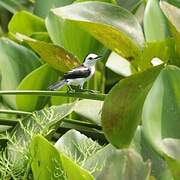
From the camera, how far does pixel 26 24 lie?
1.44 metres

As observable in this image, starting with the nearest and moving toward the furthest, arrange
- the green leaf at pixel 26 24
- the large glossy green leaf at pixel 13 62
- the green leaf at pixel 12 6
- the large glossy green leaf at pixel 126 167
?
the large glossy green leaf at pixel 126 167, the large glossy green leaf at pixel 13 62, the green leaf at pixel 26 24, the green leaf at pixel 12 6

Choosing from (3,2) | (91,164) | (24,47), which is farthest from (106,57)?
(3,2)

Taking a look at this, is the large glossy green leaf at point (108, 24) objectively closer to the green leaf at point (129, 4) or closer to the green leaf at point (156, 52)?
the green leaf at point (156, 52)

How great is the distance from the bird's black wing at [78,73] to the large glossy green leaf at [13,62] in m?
0.17

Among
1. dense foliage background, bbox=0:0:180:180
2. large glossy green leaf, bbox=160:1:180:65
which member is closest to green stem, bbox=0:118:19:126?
dense foliage background, bbox=0:0:180:180

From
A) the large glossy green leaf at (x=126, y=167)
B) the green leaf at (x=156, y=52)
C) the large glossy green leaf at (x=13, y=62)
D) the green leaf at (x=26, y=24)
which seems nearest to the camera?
the large glossy green leaf at (x=126, y=167)

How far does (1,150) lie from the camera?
3.69ft

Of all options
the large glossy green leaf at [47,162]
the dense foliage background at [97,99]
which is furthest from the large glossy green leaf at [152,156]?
the large glossy green leaf at [47,162]

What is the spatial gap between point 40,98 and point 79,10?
246 mm

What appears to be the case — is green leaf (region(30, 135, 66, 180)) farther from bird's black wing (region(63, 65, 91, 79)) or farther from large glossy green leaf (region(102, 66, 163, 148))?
bird's black wing (region(63, 65, 91, 79))

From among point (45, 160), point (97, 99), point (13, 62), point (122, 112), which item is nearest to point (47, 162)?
point (45, 160)

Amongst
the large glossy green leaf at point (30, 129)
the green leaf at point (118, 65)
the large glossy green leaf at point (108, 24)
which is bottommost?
the large glossy green leaf at point (30, 129)

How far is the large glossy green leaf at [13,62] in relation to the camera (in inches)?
50.2

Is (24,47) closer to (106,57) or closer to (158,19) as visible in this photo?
(106,57)
